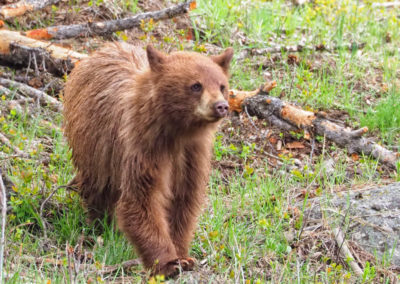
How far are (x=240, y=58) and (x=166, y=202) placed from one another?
12.4ft

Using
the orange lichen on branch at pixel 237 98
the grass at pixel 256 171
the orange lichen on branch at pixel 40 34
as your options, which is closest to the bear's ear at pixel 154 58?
the grass at pixel 256 171

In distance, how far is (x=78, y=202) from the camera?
18.2 feet

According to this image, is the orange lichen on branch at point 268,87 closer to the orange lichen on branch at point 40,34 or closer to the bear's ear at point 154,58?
the orange lichen on branch at point 40,34

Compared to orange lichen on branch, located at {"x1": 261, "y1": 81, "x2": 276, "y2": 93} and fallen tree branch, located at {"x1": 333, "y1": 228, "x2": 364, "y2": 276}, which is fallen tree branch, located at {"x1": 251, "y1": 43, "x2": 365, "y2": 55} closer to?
orange lichen on branch, located at {"x1": 261, "y1": 81, "x2": 276, "y2": 93}

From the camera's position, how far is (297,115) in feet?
23.2

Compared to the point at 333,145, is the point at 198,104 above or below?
above

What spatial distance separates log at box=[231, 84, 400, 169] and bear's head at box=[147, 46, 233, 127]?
250 centimetres

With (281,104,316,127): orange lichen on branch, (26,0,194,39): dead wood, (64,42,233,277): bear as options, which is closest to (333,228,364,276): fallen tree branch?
(64,42,233,277): bear

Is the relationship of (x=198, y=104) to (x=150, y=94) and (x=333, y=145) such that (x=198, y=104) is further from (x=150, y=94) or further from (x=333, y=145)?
(x=333, y=145)

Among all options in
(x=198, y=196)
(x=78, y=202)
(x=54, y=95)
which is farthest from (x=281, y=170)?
(x=54, y=95)

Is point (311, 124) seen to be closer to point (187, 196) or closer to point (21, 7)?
point (187, 196)

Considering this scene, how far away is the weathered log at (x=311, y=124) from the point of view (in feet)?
22.1

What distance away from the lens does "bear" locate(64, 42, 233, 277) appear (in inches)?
179

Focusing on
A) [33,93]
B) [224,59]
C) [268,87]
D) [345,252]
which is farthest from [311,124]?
[33,93]
